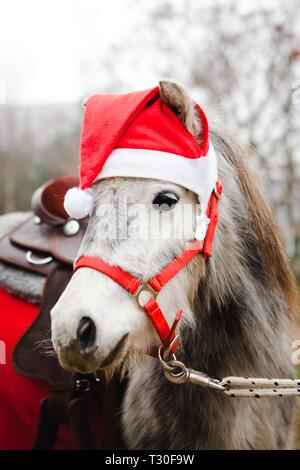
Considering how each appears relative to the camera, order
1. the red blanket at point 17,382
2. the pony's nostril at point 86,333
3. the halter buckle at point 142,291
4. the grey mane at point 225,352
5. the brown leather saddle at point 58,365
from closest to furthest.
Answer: the pony's nostril at point 86,333 < the halter buckle at point 142,291 < the grey mane at point 225,352 < the brown leather saddle at point 58,365 < the red blanket at point 17,382

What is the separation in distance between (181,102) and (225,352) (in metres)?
0.89

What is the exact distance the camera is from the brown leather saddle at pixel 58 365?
1.93 metres

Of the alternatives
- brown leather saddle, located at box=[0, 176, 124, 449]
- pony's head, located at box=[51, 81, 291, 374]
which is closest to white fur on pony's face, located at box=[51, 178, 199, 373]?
pony's head, located at box=[51, 81, 291, 374]

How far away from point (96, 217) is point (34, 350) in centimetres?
84

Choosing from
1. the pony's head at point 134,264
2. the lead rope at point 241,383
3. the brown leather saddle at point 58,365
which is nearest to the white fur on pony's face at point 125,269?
the pony's head at point 134,264

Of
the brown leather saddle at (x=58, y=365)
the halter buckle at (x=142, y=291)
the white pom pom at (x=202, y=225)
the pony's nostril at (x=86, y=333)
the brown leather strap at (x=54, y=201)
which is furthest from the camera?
the brown leather strap at (x=54, y=201)

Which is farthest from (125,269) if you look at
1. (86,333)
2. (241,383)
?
(241,383)

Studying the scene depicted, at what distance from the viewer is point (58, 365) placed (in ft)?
6.57

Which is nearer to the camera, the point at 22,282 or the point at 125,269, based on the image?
the point at 125,269

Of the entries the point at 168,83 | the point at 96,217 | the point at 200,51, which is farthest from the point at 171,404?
the point at 200,51

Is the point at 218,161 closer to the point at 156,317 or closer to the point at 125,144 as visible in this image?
the point at 125,144

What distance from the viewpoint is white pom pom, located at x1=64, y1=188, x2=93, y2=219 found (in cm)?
153

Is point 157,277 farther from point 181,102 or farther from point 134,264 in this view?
point 181,102

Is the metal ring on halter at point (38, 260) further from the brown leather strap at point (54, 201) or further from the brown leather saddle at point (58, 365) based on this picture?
the brown leather strap at point (54, 201)
